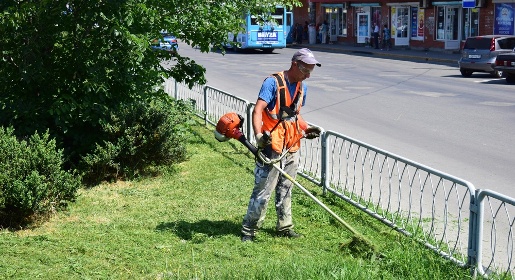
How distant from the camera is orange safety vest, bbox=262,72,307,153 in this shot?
6.57 meters

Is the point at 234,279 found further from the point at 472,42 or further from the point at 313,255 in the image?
the point at 472,42

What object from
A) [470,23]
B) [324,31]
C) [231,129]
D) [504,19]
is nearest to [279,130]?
[231,129]

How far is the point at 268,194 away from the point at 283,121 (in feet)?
2.18

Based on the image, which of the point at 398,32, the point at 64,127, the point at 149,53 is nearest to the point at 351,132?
the point at 149,53

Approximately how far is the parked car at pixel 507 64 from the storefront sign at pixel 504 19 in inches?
520

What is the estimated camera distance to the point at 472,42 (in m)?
27.3

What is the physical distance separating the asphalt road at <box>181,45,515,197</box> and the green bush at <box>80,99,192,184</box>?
151 inches

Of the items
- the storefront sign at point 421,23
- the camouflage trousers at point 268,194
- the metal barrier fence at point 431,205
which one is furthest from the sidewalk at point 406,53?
the camouflage trousers at point 268,194

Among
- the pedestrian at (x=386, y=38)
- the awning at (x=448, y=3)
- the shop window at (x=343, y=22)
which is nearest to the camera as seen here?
the awning at (x=448, y=3)

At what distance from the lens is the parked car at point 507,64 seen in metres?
23.8

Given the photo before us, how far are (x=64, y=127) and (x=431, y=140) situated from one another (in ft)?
21.8

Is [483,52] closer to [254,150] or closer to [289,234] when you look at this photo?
[289,234]

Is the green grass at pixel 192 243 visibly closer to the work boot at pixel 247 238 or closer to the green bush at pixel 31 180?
the work boot at pixel 247 238

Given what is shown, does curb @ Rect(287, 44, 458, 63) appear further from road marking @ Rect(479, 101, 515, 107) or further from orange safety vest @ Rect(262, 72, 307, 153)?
orange safety vest @ Rect(262, 72, 307, 153)
